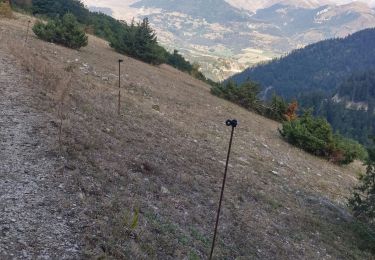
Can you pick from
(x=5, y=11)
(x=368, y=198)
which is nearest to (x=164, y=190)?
(x=368, y=198)

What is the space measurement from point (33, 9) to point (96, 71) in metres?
32.3

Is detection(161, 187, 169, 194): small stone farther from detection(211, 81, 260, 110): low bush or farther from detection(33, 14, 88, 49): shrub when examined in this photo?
detection(211, 81, 260, 110): low bush

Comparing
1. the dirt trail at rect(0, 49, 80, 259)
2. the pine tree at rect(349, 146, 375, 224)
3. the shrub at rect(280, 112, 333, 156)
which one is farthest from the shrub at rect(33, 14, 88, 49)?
the pine tree at rect(349, 146, 375, 224)

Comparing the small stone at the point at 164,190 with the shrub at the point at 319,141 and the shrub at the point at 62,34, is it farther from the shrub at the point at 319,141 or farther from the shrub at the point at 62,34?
the shrub at the point at 62,34

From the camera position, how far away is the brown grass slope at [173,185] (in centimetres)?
816

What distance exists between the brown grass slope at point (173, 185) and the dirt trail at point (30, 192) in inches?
11.0

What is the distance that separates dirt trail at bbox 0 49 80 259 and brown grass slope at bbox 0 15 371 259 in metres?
0.28

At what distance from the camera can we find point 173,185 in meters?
10.9

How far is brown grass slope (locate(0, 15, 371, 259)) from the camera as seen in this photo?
8.16 meters

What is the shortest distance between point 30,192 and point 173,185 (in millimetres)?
3990

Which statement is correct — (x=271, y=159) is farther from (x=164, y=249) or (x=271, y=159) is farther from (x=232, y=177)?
(x=164, y=249)

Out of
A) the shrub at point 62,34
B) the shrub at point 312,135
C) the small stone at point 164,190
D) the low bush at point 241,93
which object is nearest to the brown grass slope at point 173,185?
the small stone at point 164,190

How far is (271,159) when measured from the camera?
59.5 feet

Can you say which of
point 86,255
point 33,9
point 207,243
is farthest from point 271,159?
point 33,9
